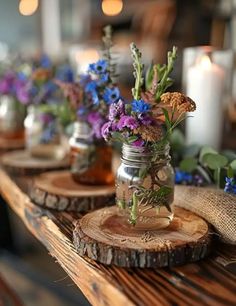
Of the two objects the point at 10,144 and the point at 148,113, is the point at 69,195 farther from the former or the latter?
the point at 10,144

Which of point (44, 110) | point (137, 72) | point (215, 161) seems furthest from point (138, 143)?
point (44, 110)

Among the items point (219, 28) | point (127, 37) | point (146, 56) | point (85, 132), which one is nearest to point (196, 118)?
point (85, 132)

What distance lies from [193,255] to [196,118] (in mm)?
651

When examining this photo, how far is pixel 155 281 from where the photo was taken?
0.82 metres

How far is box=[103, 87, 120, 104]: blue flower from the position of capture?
1.11 m

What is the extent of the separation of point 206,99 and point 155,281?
0.75 metres

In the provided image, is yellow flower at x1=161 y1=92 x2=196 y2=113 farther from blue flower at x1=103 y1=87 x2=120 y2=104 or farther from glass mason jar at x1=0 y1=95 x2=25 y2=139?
glass mason jar at x1=0 y1=95 x2=25 y2=139

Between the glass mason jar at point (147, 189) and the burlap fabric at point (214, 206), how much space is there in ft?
0.25

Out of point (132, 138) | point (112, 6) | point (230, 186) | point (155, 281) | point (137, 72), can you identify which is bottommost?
point (155, 281)

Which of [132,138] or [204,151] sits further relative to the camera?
[204,151]

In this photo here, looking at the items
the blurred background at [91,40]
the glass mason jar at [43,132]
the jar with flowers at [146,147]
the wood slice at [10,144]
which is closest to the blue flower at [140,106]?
the jar with flowers at [146,147]

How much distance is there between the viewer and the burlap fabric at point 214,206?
3.17 feet

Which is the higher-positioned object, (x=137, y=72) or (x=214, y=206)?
(x=137, y=72)

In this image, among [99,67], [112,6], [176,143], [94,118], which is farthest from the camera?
[112,6]
